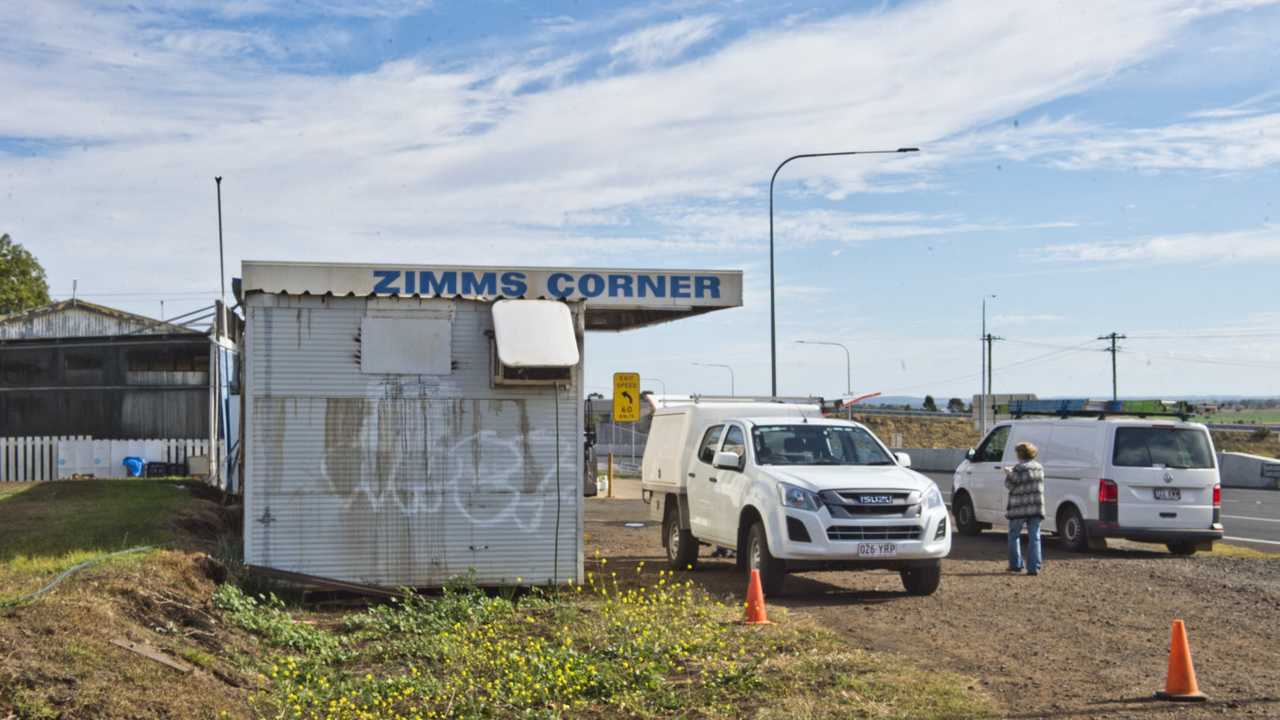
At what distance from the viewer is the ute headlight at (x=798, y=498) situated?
12758mm

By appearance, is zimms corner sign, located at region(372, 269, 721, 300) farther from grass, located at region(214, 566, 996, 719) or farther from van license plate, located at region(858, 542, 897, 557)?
grass, located at region(214, 566, 996, 719)

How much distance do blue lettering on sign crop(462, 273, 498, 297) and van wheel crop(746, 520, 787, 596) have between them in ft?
19.6

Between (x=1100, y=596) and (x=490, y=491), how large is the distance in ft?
20.8

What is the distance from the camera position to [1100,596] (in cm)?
1320

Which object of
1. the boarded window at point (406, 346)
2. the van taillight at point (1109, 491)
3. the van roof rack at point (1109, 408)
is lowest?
the van taillight at point (1109, 491)

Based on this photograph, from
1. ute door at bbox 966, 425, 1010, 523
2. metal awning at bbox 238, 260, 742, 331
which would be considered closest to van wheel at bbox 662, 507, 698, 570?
metal awning at bbox 238, 260, 742, 331

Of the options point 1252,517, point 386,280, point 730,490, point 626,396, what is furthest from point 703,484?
point 1252,517

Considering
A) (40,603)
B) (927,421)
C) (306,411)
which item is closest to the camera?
(40,603)

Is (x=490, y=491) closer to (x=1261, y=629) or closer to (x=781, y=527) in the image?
(x=781, y=527)

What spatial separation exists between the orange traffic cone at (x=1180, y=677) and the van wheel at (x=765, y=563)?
5146 millimetres

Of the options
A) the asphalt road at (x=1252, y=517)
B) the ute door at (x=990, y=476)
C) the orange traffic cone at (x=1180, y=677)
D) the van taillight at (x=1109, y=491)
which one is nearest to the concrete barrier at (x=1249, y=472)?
the asphalt road at (x=1252, y=517)

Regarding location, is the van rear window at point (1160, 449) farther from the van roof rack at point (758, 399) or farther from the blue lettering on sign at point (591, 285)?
the blue lettering on sign at point (591, 285)

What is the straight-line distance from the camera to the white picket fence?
2767cm

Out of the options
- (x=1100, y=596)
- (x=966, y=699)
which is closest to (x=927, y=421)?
(x=1100, y=596)
